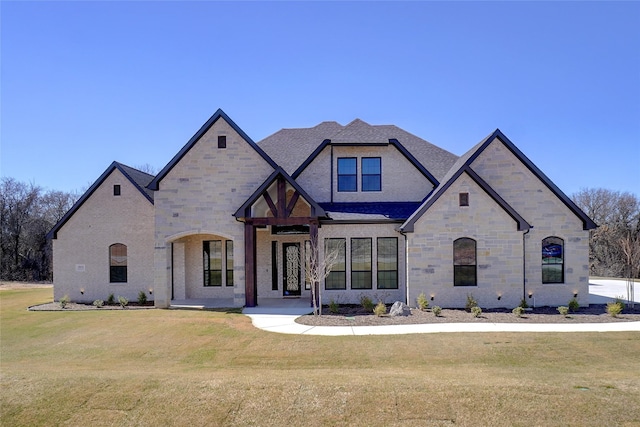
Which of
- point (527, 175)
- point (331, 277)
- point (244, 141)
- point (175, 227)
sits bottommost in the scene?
point (331, 277)

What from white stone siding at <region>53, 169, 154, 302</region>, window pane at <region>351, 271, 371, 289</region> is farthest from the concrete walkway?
white stone siding at <region>53, 169, 154, 302</region>

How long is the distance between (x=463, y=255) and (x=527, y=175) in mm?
4911

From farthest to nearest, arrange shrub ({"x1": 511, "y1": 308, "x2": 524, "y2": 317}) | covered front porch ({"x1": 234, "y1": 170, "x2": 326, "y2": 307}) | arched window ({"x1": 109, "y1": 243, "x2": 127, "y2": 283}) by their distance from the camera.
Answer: arched window ({"x1": 109, "y1": 243, "x2": 127, "y2": 283}) → covered front porch ({"x1": 234, "y1": 170, "x2": 326, "y2": 307}) → shrub ({"x1": 511, "y1": 308, "x2": 524, "y2": 317})

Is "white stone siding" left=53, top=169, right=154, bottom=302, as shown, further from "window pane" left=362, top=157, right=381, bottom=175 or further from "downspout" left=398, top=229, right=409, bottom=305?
"downspout" left=398, top=229, right=409, bottom=305

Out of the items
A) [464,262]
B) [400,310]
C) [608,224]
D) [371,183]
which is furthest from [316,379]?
[608,224]

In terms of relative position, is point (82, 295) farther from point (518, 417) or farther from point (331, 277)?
point (518, 417)

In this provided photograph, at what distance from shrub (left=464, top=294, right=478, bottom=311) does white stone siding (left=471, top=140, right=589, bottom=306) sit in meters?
2.71

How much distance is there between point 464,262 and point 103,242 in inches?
695

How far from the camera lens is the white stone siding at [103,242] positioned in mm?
20125

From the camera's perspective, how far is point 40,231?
38625 millimetres

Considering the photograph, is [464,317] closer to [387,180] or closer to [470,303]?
[470,303]

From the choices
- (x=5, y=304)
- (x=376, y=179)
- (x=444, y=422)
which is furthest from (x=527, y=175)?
(x=5, y=304)

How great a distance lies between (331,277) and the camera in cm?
1819

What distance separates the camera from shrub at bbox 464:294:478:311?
16.1 meters
